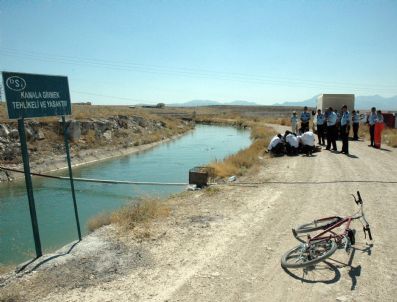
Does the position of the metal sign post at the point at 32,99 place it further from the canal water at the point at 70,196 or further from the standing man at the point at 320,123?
the standing man at the point at 320,123

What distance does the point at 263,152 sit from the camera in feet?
69.4

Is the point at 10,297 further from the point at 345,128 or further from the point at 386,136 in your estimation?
the point at 386,136

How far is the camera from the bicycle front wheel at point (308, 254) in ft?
19.6

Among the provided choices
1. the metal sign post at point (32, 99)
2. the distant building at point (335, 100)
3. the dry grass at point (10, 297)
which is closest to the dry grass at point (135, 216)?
the metal sign post at point (32, 99)

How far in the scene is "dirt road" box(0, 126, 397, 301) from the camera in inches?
220

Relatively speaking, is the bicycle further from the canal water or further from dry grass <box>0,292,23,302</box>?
the canal water

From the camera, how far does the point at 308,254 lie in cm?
624

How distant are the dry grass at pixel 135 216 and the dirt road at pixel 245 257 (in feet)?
1.19

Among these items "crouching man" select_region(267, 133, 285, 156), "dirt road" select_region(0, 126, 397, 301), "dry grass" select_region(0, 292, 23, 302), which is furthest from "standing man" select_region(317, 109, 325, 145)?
"dry grass" select_region(0, 292, 23, 302)

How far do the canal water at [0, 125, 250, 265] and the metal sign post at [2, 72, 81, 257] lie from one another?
11.6 ft

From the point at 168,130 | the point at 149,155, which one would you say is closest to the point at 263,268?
the point at 149,155

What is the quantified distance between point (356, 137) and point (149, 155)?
1618 cm

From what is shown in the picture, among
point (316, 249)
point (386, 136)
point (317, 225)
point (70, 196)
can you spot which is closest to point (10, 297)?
point (316, 249)

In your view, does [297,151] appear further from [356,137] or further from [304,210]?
[304,210]
